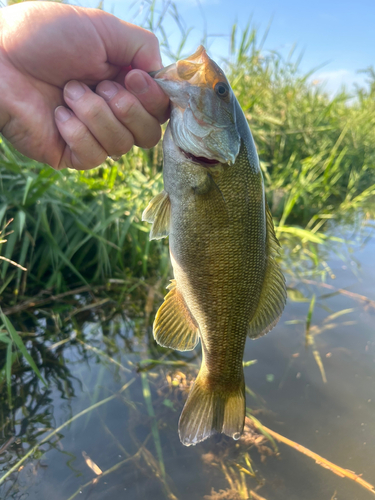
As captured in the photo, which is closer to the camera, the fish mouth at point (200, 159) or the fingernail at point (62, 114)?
the fish mouth at point (200, 159)

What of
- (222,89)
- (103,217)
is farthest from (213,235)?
(103,217)

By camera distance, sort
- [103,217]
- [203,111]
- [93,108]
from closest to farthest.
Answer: [203,111]
[93,108]
[103,217]

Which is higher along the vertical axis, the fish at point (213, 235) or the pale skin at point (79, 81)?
the pale skin at point (79, 81)

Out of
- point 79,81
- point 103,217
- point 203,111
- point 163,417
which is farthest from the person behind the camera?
point 103,217

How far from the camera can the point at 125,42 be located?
1.81 metres

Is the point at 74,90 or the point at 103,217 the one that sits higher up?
the point at 74,90

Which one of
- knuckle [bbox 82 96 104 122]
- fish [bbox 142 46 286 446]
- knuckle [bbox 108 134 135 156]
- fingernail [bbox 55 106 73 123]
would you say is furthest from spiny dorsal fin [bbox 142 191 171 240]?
fingernail [bbox 55 106 73 123]

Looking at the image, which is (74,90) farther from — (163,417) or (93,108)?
(163,417)

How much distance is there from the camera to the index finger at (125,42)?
178 centimetres

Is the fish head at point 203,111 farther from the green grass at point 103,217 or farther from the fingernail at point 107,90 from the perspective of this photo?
the green grass at point 103,217

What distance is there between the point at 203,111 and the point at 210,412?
1.44 metres

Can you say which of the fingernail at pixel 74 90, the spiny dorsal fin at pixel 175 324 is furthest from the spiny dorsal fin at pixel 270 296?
the fingernail at pixel 74 90

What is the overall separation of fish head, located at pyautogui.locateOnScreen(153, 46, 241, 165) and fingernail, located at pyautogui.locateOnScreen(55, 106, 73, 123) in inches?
21.4

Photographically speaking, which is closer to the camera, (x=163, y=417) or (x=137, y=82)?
(x=137, y=82)
